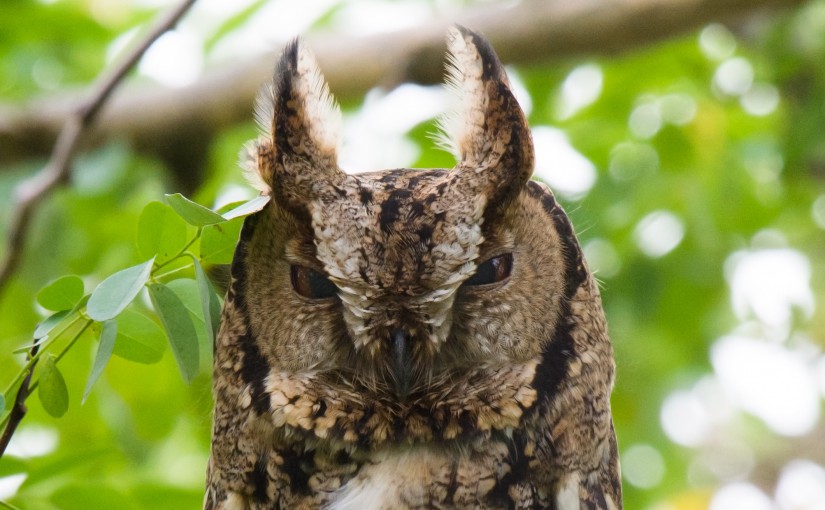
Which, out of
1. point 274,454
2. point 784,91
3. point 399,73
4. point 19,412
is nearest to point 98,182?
point 399,73

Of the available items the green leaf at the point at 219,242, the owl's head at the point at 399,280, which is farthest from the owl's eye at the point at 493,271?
the green leaf at the point at 219,242

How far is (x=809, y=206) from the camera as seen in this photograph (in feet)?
14.7

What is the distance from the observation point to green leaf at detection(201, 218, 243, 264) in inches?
72.6

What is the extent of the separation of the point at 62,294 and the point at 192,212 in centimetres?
28

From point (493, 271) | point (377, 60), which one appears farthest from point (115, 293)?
point (377, 60)

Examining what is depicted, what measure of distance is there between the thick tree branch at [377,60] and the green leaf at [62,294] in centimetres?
230

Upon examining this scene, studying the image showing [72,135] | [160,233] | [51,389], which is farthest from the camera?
[72,135]

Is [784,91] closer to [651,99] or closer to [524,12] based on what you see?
[651,99]

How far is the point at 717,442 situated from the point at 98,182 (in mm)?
5342

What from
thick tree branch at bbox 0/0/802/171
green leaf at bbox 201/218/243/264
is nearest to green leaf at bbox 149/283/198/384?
green leaf at bbox 201/218/243/264

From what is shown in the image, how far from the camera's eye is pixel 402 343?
190 cm

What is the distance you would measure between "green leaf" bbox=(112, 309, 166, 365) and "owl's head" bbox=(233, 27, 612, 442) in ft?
0.87

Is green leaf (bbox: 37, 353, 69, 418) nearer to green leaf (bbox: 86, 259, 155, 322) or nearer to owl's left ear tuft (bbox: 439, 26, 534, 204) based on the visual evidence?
green leaf (bbox: 86, 259, 155, 322)

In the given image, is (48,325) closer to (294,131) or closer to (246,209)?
(246,209)
